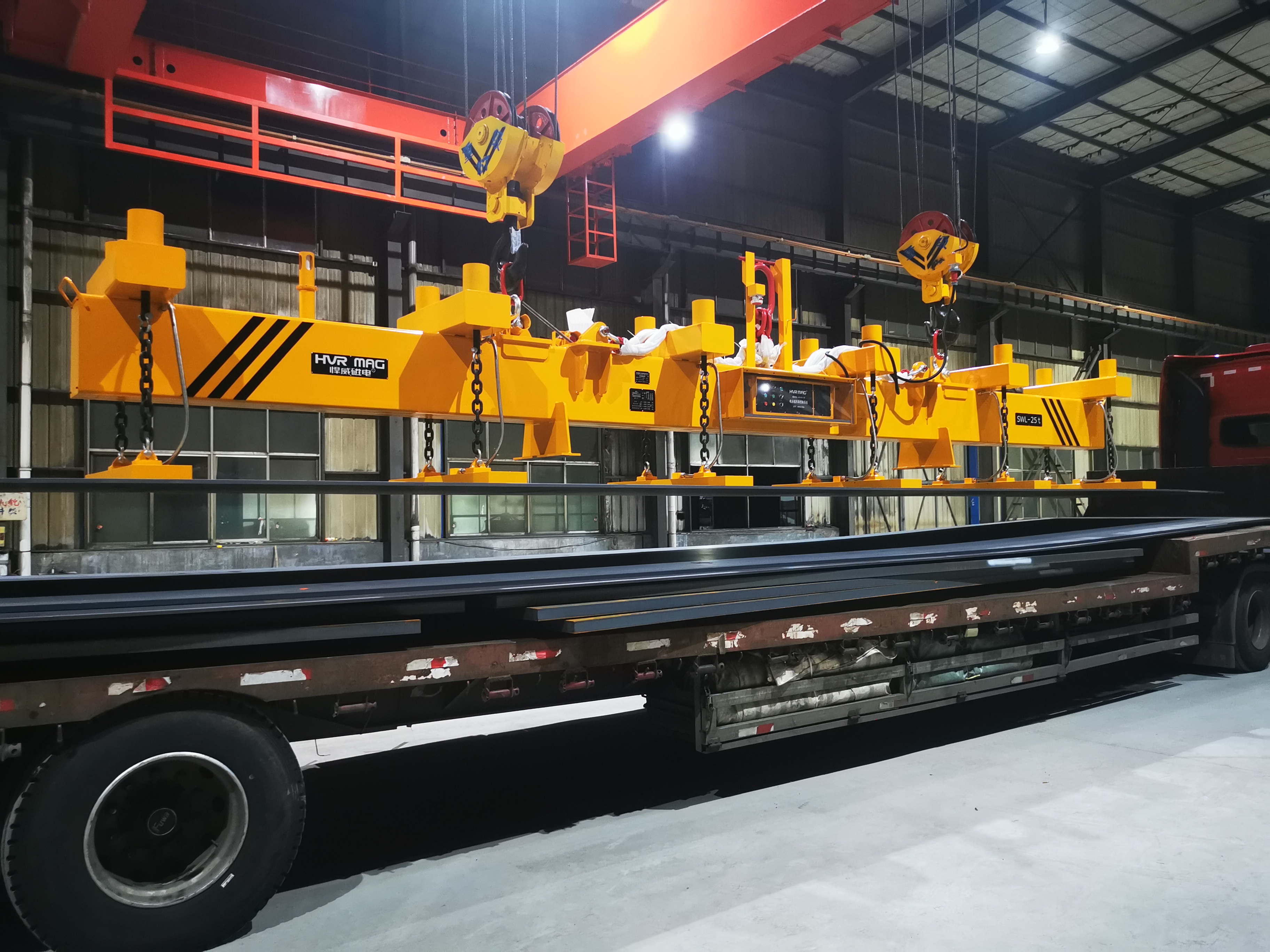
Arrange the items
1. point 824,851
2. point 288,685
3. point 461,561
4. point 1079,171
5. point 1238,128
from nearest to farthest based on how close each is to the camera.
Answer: point 288,685, point 824,851, point 461,561, point 1238,128, point 1079,171

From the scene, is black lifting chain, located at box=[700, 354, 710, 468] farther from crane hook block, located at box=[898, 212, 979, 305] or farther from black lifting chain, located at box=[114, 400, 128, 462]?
black lifting chain, located at box=[114, 400, 128, 462]

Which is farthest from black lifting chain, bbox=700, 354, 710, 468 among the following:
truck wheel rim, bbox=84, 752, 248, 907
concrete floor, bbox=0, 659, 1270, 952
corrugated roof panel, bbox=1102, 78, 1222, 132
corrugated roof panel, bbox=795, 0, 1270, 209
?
corrugated roof panel, bbox=1102, 78, 1222, 132

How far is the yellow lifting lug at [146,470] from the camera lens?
11.0 ft

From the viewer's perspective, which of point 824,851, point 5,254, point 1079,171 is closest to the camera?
point 824,851

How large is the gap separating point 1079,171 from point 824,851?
22.2 m

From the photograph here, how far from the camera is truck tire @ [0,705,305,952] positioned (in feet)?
7.77

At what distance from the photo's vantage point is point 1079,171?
20844mm

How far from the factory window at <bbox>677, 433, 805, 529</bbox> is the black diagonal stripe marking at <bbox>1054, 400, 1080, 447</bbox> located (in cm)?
606

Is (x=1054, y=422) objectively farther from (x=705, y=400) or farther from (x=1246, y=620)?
(x=705, y=400)

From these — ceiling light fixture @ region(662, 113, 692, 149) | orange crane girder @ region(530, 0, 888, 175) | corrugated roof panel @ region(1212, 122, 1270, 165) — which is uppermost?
corrugated roof panel @ region(1212, 122, 1270, 165)

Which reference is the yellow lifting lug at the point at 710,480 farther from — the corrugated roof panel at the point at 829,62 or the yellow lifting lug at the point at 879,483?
the corrugated roof panel at the point at 829,62

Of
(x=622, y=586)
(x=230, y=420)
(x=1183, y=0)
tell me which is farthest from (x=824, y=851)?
(x=1183, y=0)

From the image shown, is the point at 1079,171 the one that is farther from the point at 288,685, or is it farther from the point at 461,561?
the point at 288,685

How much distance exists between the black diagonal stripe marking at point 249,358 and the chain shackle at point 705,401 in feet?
7.78
